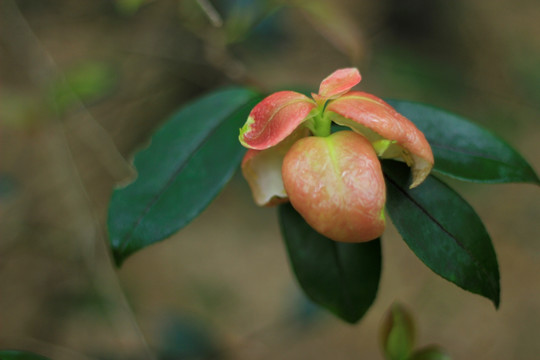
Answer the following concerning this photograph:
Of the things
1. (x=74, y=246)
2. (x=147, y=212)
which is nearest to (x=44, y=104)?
(x=74, y=246)

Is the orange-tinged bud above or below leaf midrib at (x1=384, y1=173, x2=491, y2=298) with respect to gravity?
above

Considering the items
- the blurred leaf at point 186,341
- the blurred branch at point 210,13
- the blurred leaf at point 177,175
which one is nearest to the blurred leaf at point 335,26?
the blurred branch at point 210,13

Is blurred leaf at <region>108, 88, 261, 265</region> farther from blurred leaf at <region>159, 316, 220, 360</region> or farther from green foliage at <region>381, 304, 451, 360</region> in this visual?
blurred leaf at <region>159, 316, 220, 360</region>

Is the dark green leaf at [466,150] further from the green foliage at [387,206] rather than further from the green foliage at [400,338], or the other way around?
the green foliage at [400,338]

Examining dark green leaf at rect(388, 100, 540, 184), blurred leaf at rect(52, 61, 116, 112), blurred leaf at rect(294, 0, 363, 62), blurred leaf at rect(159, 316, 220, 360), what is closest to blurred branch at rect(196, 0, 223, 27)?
blurred leaf at rect(294, 0, 363, 62)

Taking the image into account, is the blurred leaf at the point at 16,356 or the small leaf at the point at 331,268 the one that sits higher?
the blurred leaf at the point at 16,356

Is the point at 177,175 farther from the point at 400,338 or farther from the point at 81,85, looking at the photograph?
the point at 81,85
